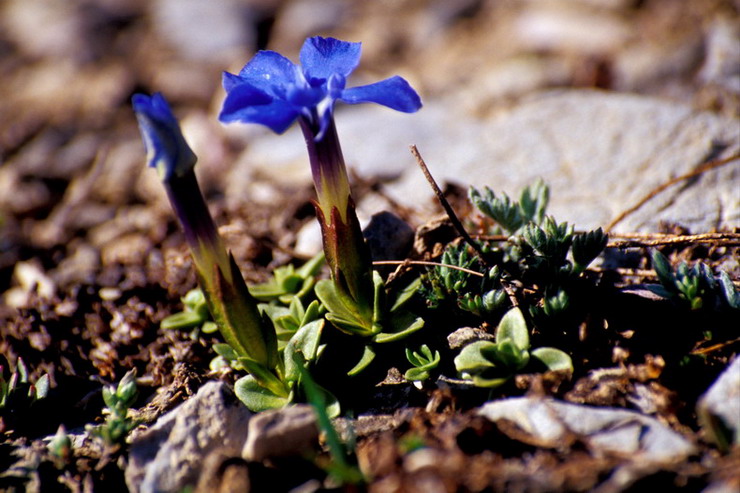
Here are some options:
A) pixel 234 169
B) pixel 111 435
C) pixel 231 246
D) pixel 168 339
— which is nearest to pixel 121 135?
pixel 234 169

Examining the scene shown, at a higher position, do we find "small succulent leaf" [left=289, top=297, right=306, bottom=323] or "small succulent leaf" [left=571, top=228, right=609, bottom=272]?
"small succulent leaf" [left=289, top=297, right=306, bottom=323]

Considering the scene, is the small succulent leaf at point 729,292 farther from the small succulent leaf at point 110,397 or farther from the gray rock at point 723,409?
the small succulent leaf at point 110,397

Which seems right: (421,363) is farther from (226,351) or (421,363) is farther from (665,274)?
(665,274)

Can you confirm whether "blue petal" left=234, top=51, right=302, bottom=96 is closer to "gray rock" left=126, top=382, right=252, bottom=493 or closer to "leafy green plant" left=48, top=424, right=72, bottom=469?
"gray rock" left=126, top=382, right=252, bottom=493

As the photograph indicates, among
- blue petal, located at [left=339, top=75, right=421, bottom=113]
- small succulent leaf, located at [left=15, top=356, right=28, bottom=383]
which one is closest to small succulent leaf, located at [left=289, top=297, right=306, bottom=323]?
blue petal, located at [left=339, top=75, right=421, bottom=113]

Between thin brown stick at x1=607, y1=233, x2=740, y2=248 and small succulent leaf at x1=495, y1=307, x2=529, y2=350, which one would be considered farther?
thin brown stick at x1=607, y1=233, x2=740, y2=248

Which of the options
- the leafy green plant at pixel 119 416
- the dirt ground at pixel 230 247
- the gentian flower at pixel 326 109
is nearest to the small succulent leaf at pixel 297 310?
the gentian flower at pixel 326 109
